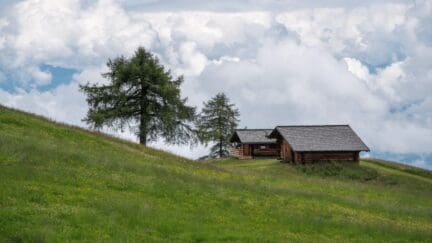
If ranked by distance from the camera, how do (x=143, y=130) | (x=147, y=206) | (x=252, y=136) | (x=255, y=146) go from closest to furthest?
1. (x=147, y=206)
2. (x=143, y=130)
3. (x=255, y=146)
4. (x=252, y=136)

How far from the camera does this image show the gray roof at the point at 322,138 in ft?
225

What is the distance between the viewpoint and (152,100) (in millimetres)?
64000

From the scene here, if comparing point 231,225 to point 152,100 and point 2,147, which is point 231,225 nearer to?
point 2,147

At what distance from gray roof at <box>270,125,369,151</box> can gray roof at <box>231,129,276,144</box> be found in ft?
42.6

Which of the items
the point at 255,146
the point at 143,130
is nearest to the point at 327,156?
the point at 255,146

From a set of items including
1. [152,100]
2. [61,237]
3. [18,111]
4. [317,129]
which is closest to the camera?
[61,237]

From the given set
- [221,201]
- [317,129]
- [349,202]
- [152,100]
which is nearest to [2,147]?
[221,201]

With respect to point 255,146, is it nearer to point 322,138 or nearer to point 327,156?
point 322,138

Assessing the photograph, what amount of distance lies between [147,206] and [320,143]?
52676 millimetres

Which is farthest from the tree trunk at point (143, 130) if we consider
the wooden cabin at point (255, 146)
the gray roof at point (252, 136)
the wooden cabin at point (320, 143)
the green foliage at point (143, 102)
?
the wooden cabin at point (255, 146)

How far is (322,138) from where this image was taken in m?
70.8

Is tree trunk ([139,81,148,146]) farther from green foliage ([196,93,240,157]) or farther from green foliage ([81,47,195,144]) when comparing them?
green foliage ([196,93,240,157])

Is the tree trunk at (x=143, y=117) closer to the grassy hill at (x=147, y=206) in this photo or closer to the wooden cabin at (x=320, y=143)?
the wooden cabin at (x=320, y=143)

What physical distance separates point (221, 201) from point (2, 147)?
1053 cm
